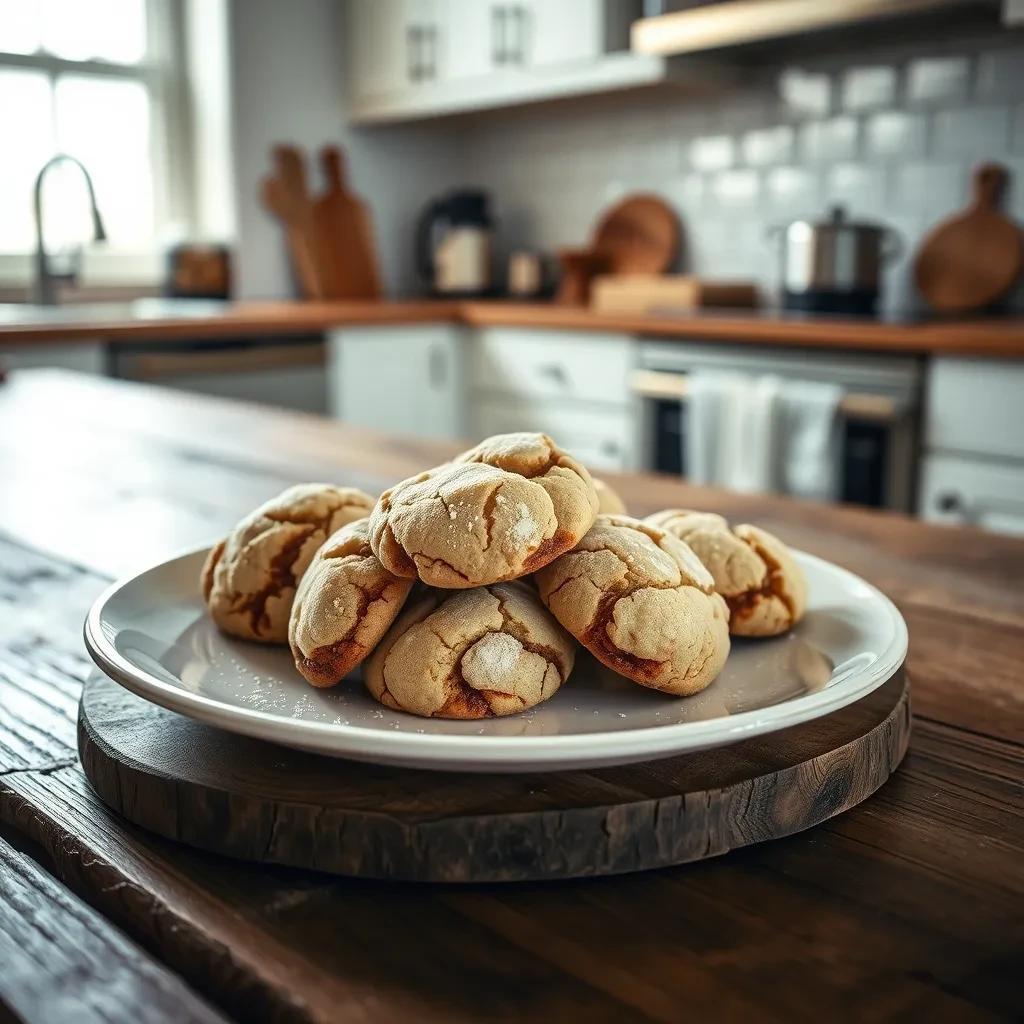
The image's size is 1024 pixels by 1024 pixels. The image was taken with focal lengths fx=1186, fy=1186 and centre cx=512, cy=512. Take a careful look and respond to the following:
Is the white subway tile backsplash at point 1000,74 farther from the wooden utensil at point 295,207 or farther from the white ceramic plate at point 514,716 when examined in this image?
the white ceramic plate at point 514,716

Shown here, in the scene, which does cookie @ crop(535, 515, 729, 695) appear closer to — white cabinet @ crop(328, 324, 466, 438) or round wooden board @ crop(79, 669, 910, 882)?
round wooden board @ crop(79, 669, 910, 882)

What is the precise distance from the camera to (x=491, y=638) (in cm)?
52

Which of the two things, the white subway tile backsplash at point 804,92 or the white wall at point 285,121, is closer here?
the white subway tile backsplash at point 804,92

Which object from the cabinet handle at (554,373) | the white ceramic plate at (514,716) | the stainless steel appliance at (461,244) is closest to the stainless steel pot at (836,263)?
the cabinet handle at (554,373)

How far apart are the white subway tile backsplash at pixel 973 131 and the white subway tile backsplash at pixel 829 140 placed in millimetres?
254

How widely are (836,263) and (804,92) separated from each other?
0.79 metres

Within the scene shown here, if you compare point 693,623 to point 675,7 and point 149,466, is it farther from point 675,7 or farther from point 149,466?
point 675,7

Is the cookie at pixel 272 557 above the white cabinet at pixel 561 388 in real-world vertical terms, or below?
above

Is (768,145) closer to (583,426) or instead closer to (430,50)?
(583,426)

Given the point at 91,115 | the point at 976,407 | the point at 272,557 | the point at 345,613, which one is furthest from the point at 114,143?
the point at 345,613

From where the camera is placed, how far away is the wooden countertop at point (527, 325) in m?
2.43

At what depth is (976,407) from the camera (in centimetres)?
239

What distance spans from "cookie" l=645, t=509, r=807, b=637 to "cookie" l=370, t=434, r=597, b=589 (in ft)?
0.37

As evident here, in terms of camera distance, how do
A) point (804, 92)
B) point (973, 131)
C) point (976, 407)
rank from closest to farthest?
point (976, 407)
point (973, 131)
point (804, 92)
